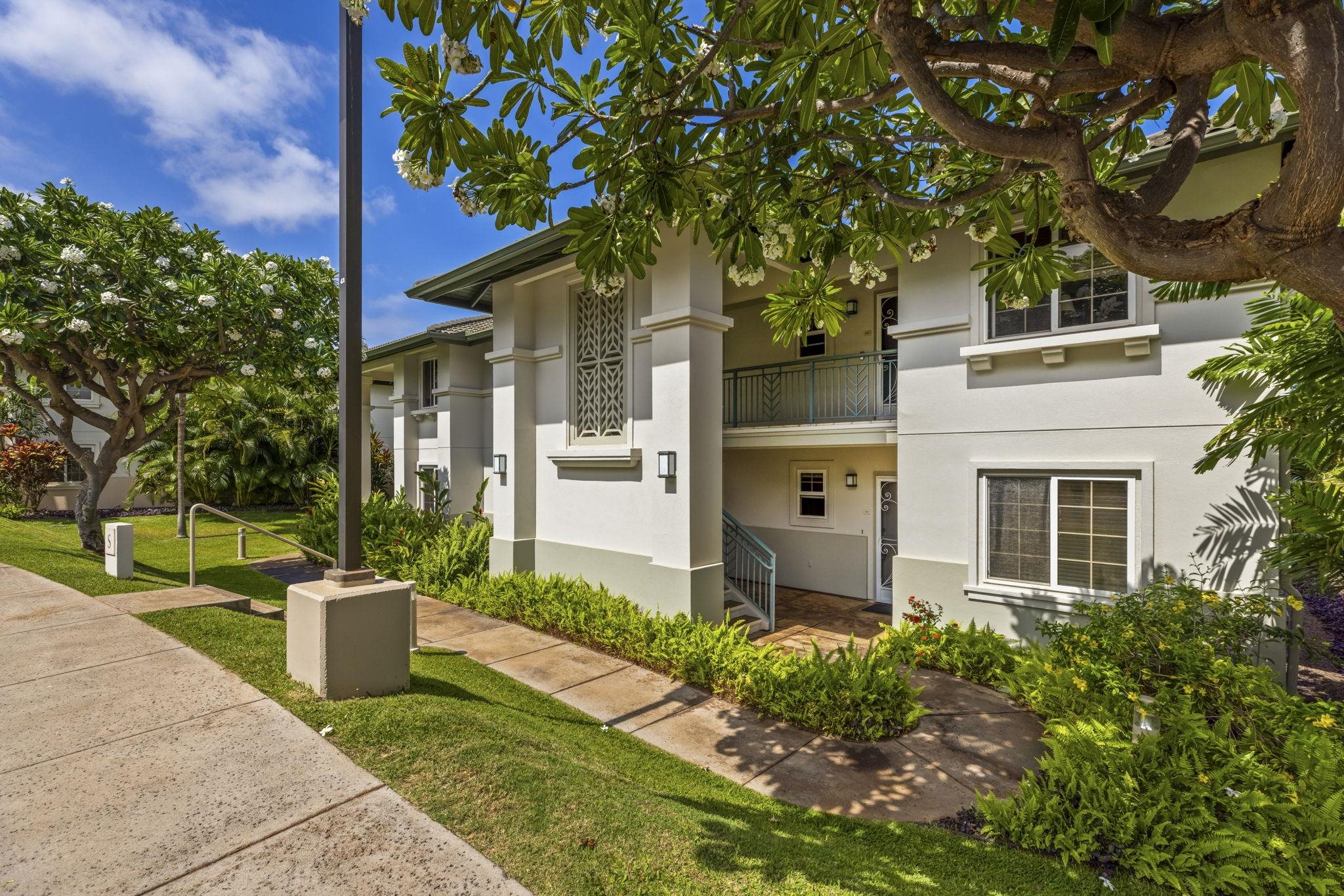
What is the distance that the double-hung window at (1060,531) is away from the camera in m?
6.46

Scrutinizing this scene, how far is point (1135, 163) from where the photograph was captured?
5.91 m

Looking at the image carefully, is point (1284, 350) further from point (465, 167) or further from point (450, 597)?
point (450, 597)

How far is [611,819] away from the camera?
10.3 ft

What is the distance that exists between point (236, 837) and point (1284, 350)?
7645mm

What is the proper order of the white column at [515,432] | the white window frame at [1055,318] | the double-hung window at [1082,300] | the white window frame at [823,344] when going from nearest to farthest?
the white window frame at [1055,318]
the double-hung window at [1082,300]
the white column at [515,432]
the white window frame at [823,344]

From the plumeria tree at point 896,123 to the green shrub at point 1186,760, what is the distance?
2.98 metres

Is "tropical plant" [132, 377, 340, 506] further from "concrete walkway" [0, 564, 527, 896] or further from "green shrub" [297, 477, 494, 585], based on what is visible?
"concrete walkway" [0, 564, 527, 896]

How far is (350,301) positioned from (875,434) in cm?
655

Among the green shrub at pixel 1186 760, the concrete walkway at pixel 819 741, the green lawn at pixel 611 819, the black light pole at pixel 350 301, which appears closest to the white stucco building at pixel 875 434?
the green shrub at pixel 1186 760

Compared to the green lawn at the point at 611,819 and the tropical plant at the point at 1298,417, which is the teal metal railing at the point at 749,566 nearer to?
the green lawn at the point at 611,819

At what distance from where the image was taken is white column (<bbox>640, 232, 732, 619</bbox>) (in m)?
7.86

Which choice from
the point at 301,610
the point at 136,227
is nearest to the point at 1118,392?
the point at 301,610

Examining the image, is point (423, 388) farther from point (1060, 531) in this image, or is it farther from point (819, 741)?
point (1060, 531)

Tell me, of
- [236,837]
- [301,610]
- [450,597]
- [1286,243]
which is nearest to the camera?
[1286,243]
